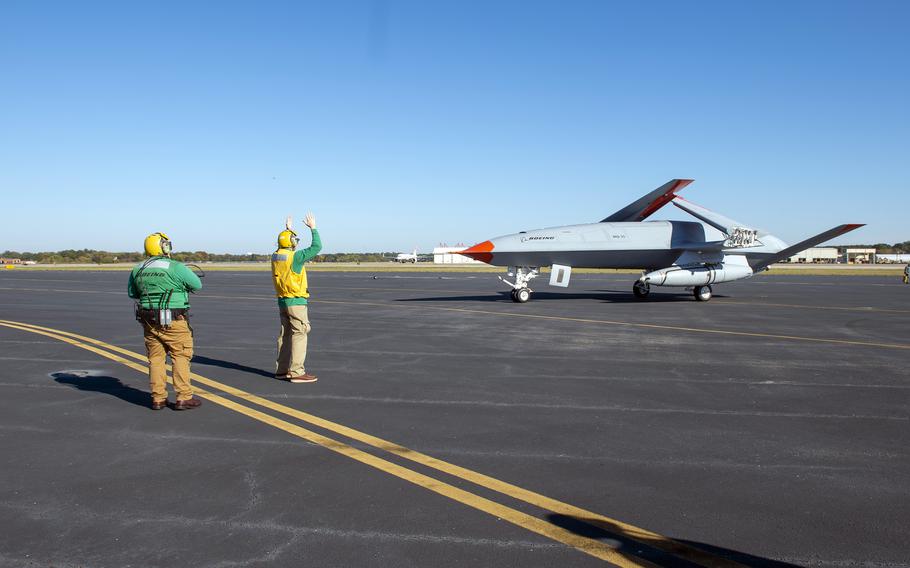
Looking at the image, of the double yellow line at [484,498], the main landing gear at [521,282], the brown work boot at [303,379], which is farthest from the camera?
the main landing gear at [521,282]

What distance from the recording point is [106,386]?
9.32 meters

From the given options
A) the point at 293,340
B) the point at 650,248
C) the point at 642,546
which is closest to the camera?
the point at 642,546

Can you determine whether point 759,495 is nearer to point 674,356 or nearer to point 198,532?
point 198,532

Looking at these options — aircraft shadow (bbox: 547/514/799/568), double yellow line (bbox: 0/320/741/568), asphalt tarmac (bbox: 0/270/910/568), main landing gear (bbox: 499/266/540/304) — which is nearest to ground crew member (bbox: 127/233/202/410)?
asphalt tarmac (bbox: 0/270/910/568)

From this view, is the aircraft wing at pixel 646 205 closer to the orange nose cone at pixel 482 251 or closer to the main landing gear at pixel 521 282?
the main landing gear at pixel 521 282

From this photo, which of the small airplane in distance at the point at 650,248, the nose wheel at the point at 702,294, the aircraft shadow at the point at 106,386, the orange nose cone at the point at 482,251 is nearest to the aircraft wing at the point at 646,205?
the small airplane in distance at the point at 650,248

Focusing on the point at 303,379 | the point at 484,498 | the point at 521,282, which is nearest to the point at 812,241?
the point at 521,282

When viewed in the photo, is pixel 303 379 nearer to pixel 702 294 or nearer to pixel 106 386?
pixel 106 386

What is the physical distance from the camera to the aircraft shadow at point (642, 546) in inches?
154

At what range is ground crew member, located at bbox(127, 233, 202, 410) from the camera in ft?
25.2

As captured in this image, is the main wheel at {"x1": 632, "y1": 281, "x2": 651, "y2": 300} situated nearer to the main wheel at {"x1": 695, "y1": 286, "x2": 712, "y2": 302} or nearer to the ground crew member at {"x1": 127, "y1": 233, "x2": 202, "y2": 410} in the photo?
the main wheel at {"x1": 695, "y1": 286, "x2": 712, "y2": 302}

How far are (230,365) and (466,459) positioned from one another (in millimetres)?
6524

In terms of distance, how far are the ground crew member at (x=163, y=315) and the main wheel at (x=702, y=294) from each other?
22904 millimetres

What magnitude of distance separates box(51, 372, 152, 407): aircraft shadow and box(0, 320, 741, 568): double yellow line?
897 millimetres
